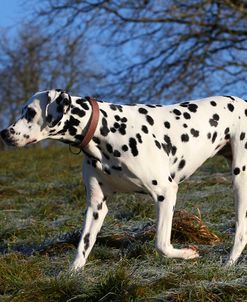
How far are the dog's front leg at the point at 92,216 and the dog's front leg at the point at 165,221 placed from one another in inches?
20.8

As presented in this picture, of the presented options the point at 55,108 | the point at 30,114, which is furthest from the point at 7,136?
the point at 55,108

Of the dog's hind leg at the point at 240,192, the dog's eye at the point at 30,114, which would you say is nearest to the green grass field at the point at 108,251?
the dog's hind leg at the point at 240,192

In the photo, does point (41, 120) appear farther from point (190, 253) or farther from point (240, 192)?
point (240, 192)

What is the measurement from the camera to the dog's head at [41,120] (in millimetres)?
5480

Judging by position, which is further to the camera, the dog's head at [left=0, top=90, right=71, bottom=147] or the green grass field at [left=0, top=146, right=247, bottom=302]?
the dog's head at [left=0, top=90, right=71, bottom=147]

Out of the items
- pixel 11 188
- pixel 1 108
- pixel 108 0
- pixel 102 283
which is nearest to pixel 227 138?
pixel 102 283

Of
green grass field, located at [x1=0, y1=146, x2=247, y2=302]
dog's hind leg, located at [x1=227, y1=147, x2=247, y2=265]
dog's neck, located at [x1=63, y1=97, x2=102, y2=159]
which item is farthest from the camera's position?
dog's hind leg, located at [x1=227, y1=147, x2=247, y2=265]

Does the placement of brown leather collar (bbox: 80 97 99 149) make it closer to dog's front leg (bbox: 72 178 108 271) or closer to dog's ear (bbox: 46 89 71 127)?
dog's ear (bbox: 46 89 71 127)

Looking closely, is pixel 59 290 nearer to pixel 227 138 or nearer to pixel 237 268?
pixel 237 268

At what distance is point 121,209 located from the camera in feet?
27.7

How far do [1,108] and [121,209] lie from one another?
126 feet

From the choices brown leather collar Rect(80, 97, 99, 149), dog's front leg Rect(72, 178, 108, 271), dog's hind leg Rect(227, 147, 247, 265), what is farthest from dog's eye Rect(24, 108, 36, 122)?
dog's hind leg Rect(227, 147, 247, 265)

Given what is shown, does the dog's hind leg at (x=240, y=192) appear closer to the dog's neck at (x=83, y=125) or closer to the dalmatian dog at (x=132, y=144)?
the dalmatian dog at (x=132, y=144)

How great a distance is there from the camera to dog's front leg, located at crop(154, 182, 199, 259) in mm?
5531
